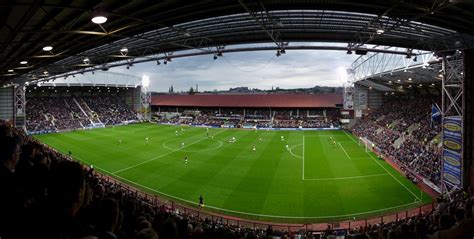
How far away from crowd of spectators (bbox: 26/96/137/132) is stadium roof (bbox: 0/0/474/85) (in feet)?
157

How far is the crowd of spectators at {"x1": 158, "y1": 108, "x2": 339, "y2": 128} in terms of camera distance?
67.8 m

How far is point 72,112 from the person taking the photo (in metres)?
72.4

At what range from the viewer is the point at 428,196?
22781 mm

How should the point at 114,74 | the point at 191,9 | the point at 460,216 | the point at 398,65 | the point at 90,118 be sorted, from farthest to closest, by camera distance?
the point at 114,74 → the point at 90,118 → the point at 398,65 → the point at 191,9 → the point at 460,216

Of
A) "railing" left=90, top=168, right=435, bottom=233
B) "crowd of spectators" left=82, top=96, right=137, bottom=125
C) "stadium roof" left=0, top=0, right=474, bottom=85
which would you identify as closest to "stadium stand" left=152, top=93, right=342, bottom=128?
"crowd of spectators" left=82, top=96, right=137, bottom=125

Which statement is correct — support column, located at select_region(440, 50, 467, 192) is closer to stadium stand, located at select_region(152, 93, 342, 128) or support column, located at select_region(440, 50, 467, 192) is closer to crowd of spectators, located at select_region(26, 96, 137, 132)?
stadium stand, located at select_region(152, 93, 342, 128)

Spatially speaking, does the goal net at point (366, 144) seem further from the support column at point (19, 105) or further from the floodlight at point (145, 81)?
the floodlight at point (145, 81)

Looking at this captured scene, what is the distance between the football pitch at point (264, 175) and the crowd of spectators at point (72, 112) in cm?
1978

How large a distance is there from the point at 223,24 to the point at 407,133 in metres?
34.7

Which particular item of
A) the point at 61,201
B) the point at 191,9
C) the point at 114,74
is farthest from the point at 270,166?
the point at 114,74

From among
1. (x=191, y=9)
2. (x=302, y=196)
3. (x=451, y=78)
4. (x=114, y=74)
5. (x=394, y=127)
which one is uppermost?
(x=114, y=74)

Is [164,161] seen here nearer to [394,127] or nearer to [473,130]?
[473,130]

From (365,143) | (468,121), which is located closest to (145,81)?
(365,143)

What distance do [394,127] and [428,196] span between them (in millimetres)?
25082
